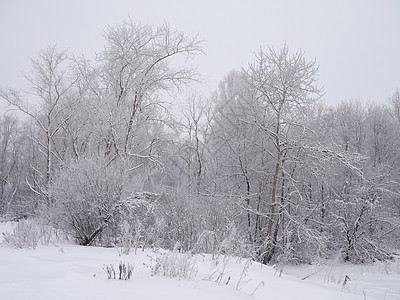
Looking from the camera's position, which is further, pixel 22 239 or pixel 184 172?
pixel 184 172

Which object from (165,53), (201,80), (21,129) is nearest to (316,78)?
(201,80)

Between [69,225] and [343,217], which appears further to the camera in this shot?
[343,217]

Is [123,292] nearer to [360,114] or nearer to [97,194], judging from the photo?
[97,194]

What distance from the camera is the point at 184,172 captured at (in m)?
21.5

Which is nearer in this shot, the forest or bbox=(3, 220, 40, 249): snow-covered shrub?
bbox=(3, 220, 40, 249): snow-covered shrub

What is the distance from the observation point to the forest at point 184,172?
8.95 m

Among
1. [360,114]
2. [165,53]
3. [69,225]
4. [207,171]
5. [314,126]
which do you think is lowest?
[69,225]

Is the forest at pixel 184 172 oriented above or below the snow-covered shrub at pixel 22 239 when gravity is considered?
above

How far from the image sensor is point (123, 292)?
2984 millimetres

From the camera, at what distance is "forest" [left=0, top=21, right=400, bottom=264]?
29.4 ft

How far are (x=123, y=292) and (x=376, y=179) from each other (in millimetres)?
19342

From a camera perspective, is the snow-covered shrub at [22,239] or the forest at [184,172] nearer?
the snow-covered shrub at [22,239]

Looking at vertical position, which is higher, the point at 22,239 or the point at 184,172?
the point at 184,172

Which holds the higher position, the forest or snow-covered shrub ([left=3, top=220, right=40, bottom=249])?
the forest
